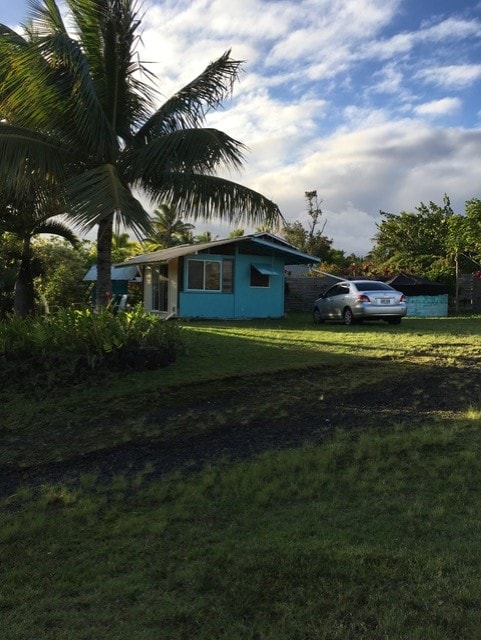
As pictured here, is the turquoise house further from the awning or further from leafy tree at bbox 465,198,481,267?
leafy tree at bbox 465,198,481,267

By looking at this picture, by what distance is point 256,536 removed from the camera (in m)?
3.47

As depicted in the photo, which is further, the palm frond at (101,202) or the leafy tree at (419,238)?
the leafy tree at (419,238)

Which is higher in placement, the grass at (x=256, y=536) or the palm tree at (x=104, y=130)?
the palm tree at (x=104, y=130)

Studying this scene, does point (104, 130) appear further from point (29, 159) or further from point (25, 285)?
point (25, 285)

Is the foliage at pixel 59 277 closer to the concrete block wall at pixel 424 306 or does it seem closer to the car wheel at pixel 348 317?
the car wheel at pixel 348 317

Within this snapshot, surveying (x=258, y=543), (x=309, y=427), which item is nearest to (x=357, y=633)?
(x=258, y=543)

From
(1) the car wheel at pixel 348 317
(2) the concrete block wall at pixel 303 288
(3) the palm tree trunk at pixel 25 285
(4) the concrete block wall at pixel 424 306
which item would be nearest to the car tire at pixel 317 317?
(1) the car wheel at pixel 348 317

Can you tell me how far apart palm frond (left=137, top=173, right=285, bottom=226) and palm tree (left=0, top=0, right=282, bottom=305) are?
19 millimetres

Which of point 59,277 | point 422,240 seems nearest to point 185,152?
point 59,277

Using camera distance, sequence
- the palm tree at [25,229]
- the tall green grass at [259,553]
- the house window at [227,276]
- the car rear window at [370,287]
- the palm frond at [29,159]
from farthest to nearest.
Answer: the house window at [227,276], the car rear window at [370,287], the palm tree at [25,229], the palm frond at [29,159], the tall green grass at [259,553]

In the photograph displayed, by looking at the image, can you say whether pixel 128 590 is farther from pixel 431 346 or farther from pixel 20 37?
pixel 431 346

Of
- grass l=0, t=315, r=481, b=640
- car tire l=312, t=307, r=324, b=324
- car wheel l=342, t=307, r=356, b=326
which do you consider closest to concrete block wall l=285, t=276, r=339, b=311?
car tire l=312, t=307, r=324, b=324

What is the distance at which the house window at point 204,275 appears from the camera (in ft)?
67.6

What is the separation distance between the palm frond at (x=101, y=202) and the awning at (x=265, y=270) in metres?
12.8
